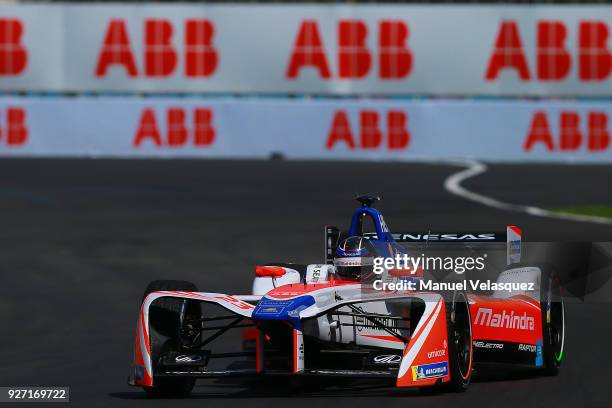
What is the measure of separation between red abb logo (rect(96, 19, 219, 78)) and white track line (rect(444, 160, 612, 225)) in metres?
8.96

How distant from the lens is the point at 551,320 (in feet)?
37.4

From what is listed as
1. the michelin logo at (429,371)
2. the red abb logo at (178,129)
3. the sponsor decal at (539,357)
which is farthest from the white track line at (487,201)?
the michelin logo at (429,371)

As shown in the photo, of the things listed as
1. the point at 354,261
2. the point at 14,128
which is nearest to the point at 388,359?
the point at 354,261

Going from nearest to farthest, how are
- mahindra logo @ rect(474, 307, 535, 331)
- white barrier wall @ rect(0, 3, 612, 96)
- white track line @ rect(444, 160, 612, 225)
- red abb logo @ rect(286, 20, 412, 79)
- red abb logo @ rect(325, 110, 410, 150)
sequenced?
1. mahindra logo @ rect(474, 307, 535, 331)
2. white track line @ rect(444, 160, 612, 225)
3. red abb logo @ rect(325, 110, 410, 150)
4. red abb logo @ rect(286, 20, 412, 79)
5. white barrier wall @ rect(0, 3, 612, 96)

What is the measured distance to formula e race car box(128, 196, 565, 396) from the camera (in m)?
9.66

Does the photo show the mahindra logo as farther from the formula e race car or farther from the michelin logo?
the michelin logo

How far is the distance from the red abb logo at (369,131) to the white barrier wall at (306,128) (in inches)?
1.1

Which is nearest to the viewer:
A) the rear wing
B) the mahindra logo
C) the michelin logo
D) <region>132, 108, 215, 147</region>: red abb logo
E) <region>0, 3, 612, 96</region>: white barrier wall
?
the michelin logo

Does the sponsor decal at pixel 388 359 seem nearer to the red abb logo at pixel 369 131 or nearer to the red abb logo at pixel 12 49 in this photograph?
the red abb logo at pixel 369 131

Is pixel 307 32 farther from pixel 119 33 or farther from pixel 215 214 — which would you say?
pixel 215 214

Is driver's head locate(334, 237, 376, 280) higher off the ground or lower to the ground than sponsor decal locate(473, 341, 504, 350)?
higher

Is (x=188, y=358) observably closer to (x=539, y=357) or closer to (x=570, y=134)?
(x=539, y=357)

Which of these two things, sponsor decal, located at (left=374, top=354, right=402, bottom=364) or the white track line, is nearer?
sponsor decal, located at (left=374, top=354, right=402, bottom=364)

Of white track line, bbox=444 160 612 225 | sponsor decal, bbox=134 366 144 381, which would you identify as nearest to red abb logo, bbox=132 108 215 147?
white track line, bbox=444 160 612 225
